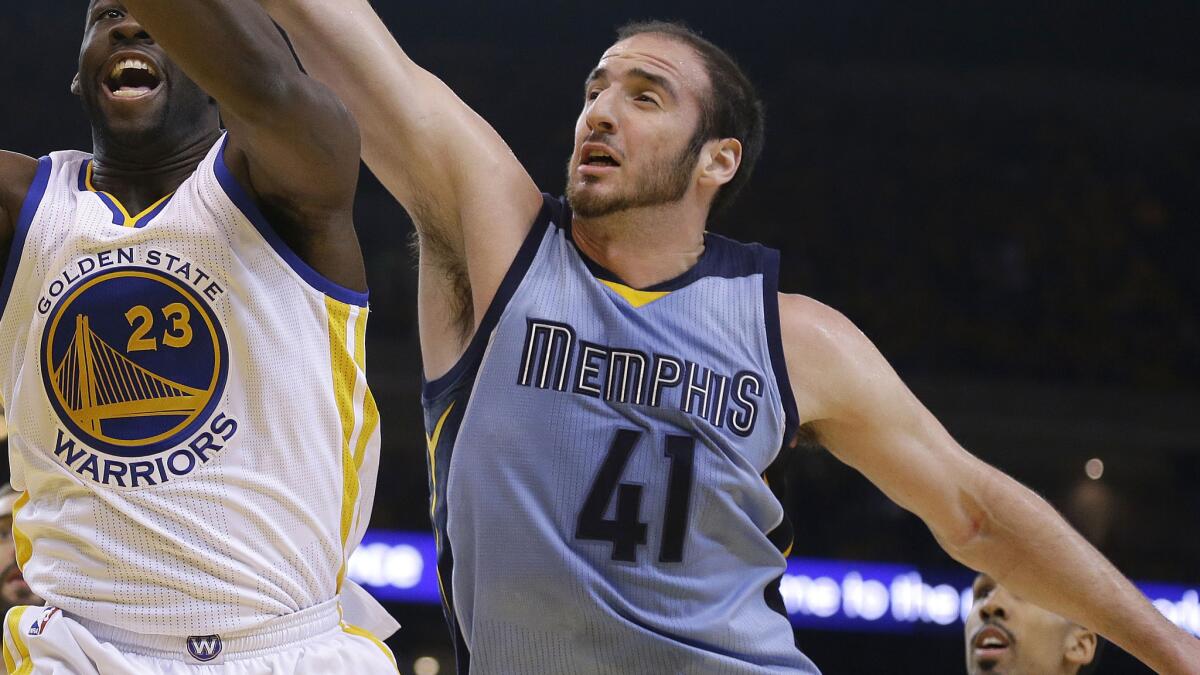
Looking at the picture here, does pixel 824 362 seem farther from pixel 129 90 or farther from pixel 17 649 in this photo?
pixel 17 649

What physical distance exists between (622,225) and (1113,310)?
451 inches

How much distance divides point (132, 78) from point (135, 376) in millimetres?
597

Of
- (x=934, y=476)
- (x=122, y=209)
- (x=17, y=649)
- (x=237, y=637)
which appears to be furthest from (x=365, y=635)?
(x=934, y=476)

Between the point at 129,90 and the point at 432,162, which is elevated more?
the point at 432,162

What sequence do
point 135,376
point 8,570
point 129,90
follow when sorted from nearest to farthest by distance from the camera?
point 135,376 < point 129,90 < point 8,570

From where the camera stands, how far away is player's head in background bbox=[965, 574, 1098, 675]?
503 centimetres

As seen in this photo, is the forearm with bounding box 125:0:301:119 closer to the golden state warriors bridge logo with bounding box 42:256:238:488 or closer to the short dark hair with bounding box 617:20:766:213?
the golden state warriors bridge logo with bounding box 42:256:238:488

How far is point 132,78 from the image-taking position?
2590 millimetres

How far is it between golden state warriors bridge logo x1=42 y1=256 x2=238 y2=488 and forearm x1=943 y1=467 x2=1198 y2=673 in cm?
185

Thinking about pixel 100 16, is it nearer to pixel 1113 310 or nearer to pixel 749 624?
pixel 749 624

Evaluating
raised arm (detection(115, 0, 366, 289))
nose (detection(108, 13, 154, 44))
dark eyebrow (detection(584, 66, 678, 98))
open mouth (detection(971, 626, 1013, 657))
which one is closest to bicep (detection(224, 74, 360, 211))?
raised arm (detection(115, 0, 366, 289))

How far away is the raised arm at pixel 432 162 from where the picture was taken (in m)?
3.02

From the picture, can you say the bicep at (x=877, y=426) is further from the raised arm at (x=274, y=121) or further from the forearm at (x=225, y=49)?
the forearm at (x=225, y=49)

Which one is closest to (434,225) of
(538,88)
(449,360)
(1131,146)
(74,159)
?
(449,360)
